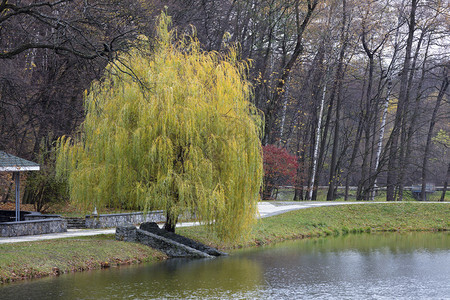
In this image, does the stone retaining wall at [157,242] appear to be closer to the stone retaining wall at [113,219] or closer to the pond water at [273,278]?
the pond water at [273,278]

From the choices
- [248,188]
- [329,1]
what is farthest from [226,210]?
[329,1]

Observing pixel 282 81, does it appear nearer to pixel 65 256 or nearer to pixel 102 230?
pixel 102 230

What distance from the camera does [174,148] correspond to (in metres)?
16.0

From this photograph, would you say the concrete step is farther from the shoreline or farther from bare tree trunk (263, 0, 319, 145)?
bare tree trunk (263, 0, 319, 145)

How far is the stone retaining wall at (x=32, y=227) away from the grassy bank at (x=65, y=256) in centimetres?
196

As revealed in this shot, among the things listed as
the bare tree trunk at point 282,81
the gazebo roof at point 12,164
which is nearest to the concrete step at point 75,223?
the gazebo roof at point 12,164

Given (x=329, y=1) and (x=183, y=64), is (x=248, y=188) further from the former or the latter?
(x=329, y=1)

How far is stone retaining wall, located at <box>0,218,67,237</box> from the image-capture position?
56.6 ft

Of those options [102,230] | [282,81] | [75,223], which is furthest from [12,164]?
[282,81]

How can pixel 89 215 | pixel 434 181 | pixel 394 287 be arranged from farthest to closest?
pixel 434 181
pixel 89 215
pixel 394 287

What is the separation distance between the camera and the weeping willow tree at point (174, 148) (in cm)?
1566

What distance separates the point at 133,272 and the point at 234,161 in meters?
4.24

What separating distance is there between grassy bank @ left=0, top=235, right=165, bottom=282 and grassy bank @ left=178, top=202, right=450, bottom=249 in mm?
6483

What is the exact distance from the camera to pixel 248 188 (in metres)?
16.3
